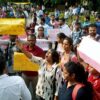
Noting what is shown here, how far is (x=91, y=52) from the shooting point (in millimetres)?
5152

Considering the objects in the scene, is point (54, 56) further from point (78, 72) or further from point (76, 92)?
point (76, 92)

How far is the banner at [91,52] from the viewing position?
→ 495cm

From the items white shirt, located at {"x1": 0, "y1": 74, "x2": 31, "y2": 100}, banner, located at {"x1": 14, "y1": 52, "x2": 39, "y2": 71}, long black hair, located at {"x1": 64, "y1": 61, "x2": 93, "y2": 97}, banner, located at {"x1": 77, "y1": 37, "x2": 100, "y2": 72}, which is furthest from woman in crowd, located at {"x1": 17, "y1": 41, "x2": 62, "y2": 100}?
banner, located at {"x1": 77, "y1": 37, "x2": 100, "y2": 72}

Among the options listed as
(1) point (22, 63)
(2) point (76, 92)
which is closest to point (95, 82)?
(2) point (76, 92)

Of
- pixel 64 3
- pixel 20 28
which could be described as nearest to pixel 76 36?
pixel 20 28

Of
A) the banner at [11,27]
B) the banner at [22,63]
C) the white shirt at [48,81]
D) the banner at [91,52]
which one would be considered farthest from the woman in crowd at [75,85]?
the banner at [11,27]

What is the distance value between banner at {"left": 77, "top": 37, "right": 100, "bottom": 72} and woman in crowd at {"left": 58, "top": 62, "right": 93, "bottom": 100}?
48 centimetres

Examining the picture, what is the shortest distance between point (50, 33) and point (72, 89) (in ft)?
22.5

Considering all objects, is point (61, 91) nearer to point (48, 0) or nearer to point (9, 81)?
point (9, 81)

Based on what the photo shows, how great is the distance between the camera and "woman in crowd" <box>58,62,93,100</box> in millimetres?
5730

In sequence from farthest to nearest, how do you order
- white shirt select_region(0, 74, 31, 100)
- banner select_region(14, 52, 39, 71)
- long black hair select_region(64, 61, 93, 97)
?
1. banner select_region(14, 52, 39, 71)
2. long black hair select_region(64, 61, 93, 97)
3. white shirt select_region(0, 74, 31, 100)

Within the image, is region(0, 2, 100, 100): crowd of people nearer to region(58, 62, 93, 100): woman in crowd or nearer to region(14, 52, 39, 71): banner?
region(58, 62, 93, 100): woman in crowd

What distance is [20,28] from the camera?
9867 millimetres

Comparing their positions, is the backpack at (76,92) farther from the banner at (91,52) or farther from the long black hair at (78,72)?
the banner at (91,52)
